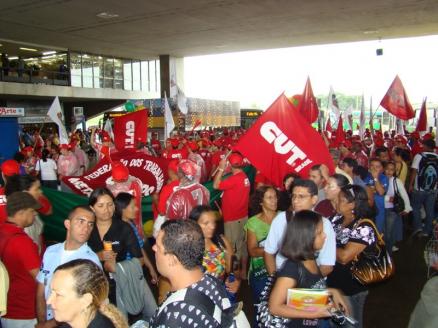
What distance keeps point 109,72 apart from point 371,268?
29.5 metres

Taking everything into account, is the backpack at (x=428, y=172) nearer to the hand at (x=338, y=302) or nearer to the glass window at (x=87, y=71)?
the hand at (x=338, y=302)

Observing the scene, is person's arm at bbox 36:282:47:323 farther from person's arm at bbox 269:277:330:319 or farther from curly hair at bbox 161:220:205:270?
person's arm at bbox 269:277:330:319

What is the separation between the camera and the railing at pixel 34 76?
22.4 metres

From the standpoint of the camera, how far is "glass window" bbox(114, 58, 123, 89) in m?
31.0

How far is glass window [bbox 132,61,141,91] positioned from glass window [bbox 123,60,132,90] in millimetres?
268

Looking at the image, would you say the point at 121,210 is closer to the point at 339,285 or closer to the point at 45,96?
the point at 339,285

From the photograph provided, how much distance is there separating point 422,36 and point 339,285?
22702mm

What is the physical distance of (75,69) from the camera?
1089 inches

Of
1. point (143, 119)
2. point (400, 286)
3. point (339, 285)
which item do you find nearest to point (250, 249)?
point (339, 285)

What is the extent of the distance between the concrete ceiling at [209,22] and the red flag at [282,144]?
10558mm

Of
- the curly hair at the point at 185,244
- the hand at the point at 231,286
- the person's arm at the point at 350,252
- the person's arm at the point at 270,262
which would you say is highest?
the curly hair at the point at 185,244

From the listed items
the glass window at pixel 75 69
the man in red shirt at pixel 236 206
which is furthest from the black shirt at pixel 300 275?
the glass window at pixel 75 69

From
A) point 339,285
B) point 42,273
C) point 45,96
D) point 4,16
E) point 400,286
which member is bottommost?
point 400,286

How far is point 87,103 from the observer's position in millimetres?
31484
